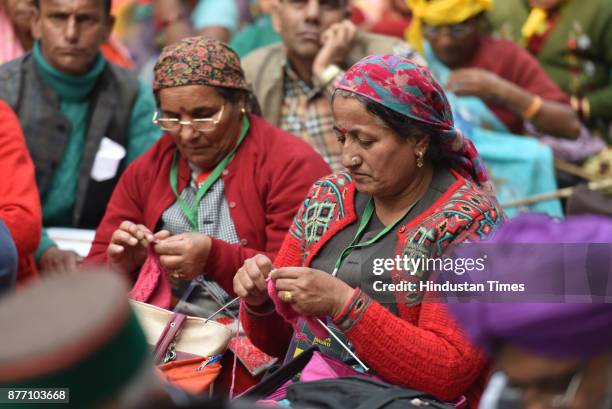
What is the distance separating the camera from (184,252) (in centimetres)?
340

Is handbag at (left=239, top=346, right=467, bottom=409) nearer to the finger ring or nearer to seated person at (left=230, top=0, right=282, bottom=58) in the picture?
the finger ring

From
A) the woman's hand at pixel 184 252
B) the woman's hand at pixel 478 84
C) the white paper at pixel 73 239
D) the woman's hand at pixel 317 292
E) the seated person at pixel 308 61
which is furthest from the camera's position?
the woman's hand at pixel 478 84

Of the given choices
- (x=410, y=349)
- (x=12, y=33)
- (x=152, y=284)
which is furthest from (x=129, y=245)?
(x=12, y=33)

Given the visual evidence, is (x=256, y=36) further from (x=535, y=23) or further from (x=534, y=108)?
(x=534, y=108)

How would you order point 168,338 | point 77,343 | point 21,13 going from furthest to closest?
point 21,13, point 168,338, point 77,343

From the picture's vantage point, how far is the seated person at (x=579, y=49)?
589 cm

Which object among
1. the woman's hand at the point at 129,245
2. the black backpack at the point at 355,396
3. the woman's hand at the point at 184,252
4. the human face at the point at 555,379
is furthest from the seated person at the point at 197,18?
the human face at the point at 555,379

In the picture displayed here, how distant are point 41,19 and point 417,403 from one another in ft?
9.72

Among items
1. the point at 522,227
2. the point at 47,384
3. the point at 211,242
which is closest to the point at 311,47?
the point at 211,242

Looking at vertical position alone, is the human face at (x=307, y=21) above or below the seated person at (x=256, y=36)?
above

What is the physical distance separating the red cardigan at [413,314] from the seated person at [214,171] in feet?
1.37

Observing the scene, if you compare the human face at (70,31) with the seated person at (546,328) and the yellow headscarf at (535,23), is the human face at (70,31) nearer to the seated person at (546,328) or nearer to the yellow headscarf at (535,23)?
the yellow headscarf at (535,23)

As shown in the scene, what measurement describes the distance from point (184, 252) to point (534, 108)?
2530mm

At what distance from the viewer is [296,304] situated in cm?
276
